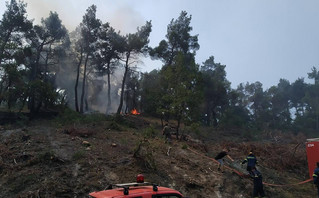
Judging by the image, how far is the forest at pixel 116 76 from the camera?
2341cm

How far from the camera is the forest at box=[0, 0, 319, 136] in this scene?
922 inches

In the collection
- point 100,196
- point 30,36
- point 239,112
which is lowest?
point 100,196

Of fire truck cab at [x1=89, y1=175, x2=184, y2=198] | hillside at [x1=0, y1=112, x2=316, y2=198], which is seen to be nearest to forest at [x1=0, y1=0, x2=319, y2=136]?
hillside at [x1=0, y1=112, x2=316, y2=198]

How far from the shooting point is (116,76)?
1838 inches

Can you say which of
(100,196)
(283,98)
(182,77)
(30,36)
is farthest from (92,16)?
(283,98)

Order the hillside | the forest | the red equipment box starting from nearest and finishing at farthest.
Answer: the hillside < the red equipment box < the forest

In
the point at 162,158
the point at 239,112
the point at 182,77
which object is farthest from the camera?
the point at 239,112

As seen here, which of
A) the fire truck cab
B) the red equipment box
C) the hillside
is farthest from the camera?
the red equipment box

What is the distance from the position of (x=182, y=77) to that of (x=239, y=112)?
27478mm

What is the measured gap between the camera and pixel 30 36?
3198cm

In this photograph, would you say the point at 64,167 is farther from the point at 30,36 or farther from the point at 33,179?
the point at 30,36

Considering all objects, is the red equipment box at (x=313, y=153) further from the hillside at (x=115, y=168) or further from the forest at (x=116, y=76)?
the forest at (x=116, y=76)

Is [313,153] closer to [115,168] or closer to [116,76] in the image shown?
[115,168]

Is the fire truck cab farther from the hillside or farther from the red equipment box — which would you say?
the red equipment box
